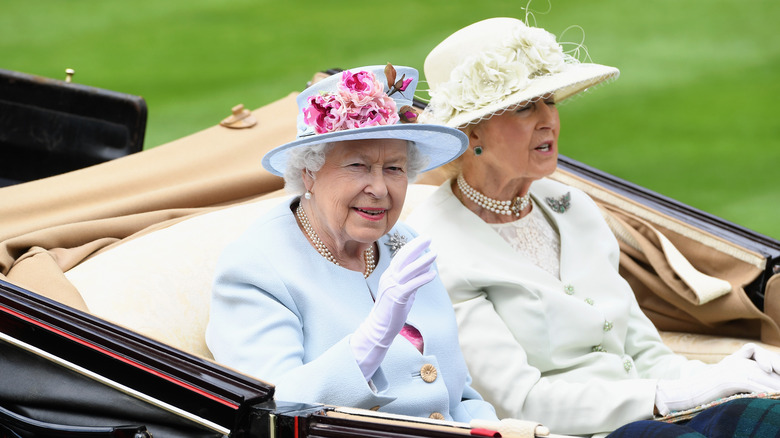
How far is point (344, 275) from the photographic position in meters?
2.38

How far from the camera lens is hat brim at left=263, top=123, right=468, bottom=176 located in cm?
222

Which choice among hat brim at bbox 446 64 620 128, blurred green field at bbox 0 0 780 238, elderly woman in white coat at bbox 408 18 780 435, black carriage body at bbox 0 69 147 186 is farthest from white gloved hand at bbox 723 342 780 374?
blurred green field at bbox 0 0 780 238

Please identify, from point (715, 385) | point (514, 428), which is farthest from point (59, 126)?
point (514, 428)

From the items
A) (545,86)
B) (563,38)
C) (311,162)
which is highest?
(563,38)

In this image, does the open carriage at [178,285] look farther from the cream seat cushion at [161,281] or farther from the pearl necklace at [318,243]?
the pearl necklace at [318,243]

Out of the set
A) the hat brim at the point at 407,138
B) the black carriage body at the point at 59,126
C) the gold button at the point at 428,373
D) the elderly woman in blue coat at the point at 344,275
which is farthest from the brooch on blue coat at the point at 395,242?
the black carriage body at the point at 59,126

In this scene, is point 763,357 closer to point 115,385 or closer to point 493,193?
point 493,193

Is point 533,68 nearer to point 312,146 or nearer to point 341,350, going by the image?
point 312,146

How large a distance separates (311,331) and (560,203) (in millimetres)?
1103

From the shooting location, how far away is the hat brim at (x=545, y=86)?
2766mm

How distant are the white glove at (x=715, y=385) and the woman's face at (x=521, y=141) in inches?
26.7

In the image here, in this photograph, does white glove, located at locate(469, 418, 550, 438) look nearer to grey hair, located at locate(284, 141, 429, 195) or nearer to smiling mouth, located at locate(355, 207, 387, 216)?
smiling mouth, located at locate(355, 207, 387, 216)

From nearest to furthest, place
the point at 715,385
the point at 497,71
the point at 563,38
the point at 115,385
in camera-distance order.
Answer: the point at 115,385 < the point at 715,385 < the point at 497,71 < the point at 563,38

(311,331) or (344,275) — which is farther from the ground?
(344,275)
